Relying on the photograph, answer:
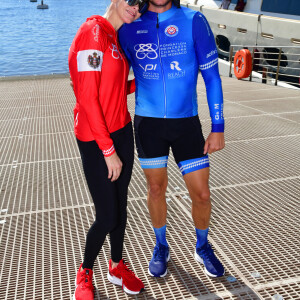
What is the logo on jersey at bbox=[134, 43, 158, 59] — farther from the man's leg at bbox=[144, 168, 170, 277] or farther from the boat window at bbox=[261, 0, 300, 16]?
the boat window at bbox=[261, 0, 300, 16]

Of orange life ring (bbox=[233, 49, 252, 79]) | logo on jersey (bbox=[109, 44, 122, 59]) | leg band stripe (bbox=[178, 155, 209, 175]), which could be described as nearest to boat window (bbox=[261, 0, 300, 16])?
orange life ring (bbox=[233, 49, 252, 79])

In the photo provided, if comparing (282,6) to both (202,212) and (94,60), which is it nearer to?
(202,212)

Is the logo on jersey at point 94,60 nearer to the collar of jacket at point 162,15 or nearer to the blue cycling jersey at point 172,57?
the blue cycling jersey at point 172,57

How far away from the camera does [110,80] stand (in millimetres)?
2012

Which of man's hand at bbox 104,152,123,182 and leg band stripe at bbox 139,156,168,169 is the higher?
man's hand at bbox 104,152,123,182

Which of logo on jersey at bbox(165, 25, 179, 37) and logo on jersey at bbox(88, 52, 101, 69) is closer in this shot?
logo on jersey at bbox(88, 52, 101, 69)

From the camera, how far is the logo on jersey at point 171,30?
2.34 meters

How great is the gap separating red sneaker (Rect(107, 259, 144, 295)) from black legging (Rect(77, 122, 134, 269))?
0.62 ft

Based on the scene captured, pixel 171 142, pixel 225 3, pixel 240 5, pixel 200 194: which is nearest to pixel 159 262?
pixel 200 194

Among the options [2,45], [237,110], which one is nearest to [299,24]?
[237,110]

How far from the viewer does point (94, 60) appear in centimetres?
192

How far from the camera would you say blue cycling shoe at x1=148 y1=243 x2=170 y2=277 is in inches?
98.7

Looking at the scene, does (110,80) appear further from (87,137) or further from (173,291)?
(173,291)

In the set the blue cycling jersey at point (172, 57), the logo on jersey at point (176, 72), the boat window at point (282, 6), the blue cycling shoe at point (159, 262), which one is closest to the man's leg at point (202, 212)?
the blue cycling shoe at point (159, 262)
